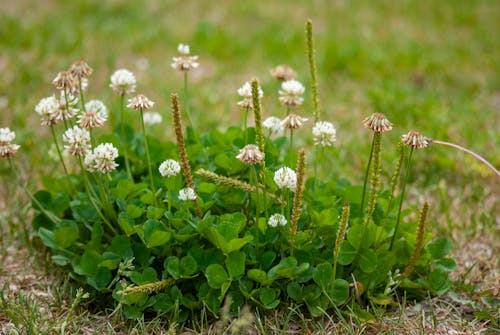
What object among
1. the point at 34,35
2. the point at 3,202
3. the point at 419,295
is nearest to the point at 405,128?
the point at 419,295

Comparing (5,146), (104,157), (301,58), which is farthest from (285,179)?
(301,58)

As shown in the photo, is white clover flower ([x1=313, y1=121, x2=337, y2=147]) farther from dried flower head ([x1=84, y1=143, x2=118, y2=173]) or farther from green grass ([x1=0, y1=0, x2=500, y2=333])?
green grass ([x1=0, y1=0, x2=500, y2=333])

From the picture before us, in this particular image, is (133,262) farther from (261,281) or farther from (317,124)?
(317,124)

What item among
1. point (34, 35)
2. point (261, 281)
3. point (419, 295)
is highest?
point (34, 35)

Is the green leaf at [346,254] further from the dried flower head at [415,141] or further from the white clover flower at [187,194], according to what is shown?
the white clover flower at [187,194]

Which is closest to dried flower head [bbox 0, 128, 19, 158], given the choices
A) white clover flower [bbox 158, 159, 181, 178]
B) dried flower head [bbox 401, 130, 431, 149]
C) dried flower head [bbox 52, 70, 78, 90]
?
dried flower head [bbox 52, 70, 78, 90]

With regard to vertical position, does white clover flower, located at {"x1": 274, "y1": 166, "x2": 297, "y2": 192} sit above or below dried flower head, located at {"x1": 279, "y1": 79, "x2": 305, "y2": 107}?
below
